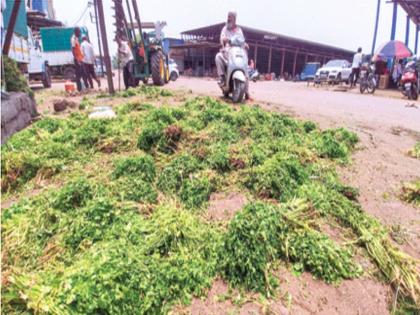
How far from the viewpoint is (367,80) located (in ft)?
46.1

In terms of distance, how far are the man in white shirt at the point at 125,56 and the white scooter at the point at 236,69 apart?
5.10 m

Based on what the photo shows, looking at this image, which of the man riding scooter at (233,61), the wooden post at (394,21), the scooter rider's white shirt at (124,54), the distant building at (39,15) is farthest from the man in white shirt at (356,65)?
the distant building at (39,15)

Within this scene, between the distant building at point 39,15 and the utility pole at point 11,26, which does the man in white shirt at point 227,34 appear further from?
the distant building at point 39,15

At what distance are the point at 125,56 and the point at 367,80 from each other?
35.2 feet

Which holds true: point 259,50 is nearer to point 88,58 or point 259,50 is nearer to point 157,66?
point 157,66

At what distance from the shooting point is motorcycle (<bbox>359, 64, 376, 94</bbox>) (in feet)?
45.6

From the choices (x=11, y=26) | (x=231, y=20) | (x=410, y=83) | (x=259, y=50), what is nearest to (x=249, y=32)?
(x=259, y=50)

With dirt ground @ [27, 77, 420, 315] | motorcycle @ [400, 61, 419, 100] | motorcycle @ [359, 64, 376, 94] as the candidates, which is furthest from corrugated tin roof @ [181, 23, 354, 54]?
dirt ground @ [27, 77, 420, 315]

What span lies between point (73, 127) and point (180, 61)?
31161 millimetres

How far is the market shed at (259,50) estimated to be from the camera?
2897 centimetres

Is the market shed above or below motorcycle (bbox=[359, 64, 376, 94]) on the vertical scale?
above

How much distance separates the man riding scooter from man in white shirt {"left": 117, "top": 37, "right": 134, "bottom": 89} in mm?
4889

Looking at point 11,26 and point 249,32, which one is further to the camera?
point 249,32

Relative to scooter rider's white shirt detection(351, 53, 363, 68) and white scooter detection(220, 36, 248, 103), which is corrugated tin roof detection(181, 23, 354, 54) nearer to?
scooter rider's white shirt detection(351, 53, 363, 68)
